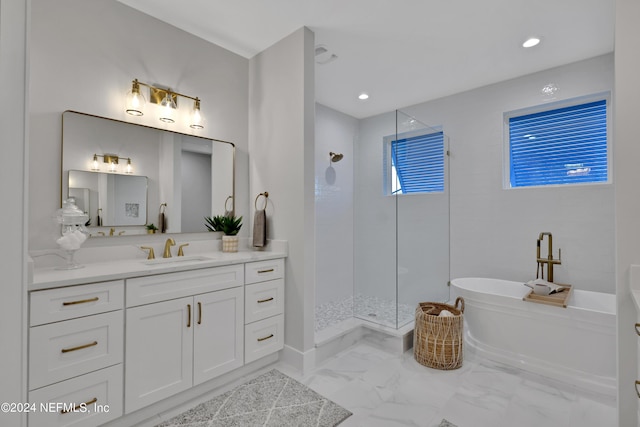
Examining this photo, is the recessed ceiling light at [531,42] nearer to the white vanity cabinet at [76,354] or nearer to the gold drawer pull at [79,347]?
the white vanity cabinet at [76,354]

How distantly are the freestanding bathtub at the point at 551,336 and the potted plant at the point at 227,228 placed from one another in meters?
2.08

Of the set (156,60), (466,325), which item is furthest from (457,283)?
(156,60)

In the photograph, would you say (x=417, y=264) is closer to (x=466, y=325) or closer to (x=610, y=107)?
(x=466, y=325)

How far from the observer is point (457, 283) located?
3.10 m

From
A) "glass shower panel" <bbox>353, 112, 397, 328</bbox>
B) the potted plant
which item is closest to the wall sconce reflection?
the potted plant

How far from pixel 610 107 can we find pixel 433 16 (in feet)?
6.34

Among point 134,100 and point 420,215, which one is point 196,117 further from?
point 420,215

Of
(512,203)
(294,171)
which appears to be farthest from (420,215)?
(294,171)

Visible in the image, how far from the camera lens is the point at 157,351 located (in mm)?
1763

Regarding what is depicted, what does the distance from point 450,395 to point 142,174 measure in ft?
8.71

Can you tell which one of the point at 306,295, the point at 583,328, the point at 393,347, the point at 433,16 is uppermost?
the point at 433,16

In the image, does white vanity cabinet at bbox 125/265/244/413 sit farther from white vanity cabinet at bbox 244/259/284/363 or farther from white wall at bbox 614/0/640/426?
white wall at bbox 614/0/640/426

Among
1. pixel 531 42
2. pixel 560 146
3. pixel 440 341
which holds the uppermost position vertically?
pixel 531 42

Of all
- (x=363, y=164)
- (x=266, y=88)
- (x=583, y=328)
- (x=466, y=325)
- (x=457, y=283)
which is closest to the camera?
(x=583, y=328)
